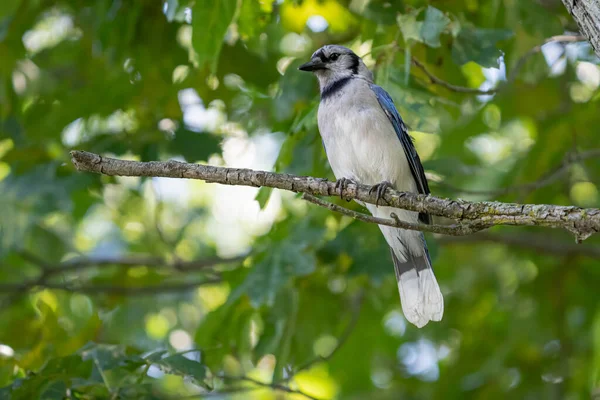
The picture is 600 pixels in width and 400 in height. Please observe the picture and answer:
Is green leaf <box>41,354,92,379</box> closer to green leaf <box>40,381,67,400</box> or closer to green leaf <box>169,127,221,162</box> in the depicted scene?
green leaf <box>40,381,67,400</box>

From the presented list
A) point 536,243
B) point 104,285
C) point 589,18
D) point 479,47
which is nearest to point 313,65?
point 479,47

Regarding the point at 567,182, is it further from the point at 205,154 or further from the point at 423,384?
the point at 205,154

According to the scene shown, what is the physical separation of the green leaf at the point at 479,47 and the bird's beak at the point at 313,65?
0.97 m

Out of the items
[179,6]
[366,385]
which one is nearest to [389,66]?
[179,6]

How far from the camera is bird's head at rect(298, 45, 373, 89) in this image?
4262 millimetres

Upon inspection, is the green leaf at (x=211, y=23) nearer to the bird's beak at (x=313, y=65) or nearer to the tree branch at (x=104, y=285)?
the bird's beak at (x=313, y=65)

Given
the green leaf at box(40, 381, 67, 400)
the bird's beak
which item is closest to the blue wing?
the bird's beak

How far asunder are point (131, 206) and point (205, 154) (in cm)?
238

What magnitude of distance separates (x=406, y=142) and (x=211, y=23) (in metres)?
1.20

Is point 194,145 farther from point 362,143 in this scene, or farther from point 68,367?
point 68,367

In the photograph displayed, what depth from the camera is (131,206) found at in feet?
21.8

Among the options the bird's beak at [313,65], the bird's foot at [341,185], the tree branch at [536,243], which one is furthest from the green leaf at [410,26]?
the tree branch at [536,243]

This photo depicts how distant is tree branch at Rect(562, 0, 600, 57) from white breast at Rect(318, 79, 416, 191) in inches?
58.9

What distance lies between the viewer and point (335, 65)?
4.34m
